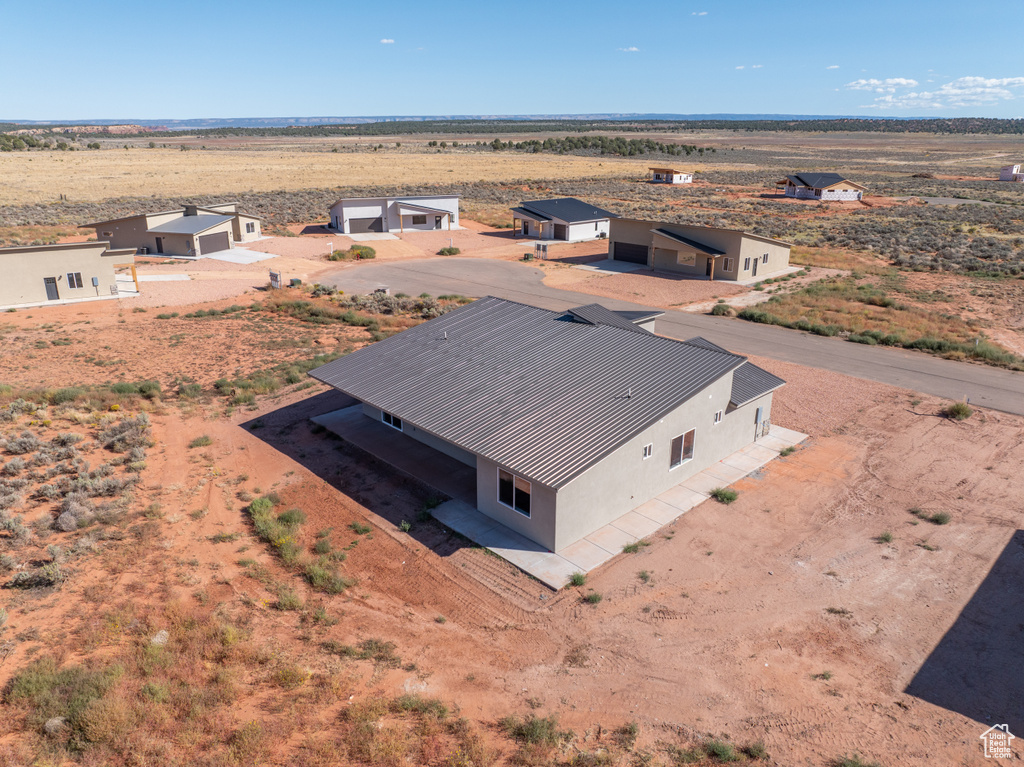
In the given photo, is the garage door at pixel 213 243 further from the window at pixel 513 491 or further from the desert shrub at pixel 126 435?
the window at pixel 513 491

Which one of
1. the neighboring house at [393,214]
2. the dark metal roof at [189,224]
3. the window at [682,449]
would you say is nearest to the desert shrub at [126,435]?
Answer: the window at [682,449]

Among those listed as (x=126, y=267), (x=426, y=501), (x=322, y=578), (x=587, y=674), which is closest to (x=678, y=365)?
(x=426, y=501)

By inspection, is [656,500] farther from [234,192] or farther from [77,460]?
[234,192]

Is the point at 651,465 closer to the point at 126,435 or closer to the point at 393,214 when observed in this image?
the point at 126,435

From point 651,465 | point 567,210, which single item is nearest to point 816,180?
point 567,210

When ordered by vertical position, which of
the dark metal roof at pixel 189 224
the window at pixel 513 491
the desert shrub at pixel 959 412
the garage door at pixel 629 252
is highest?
the dark metal roof at pixel 189 224
